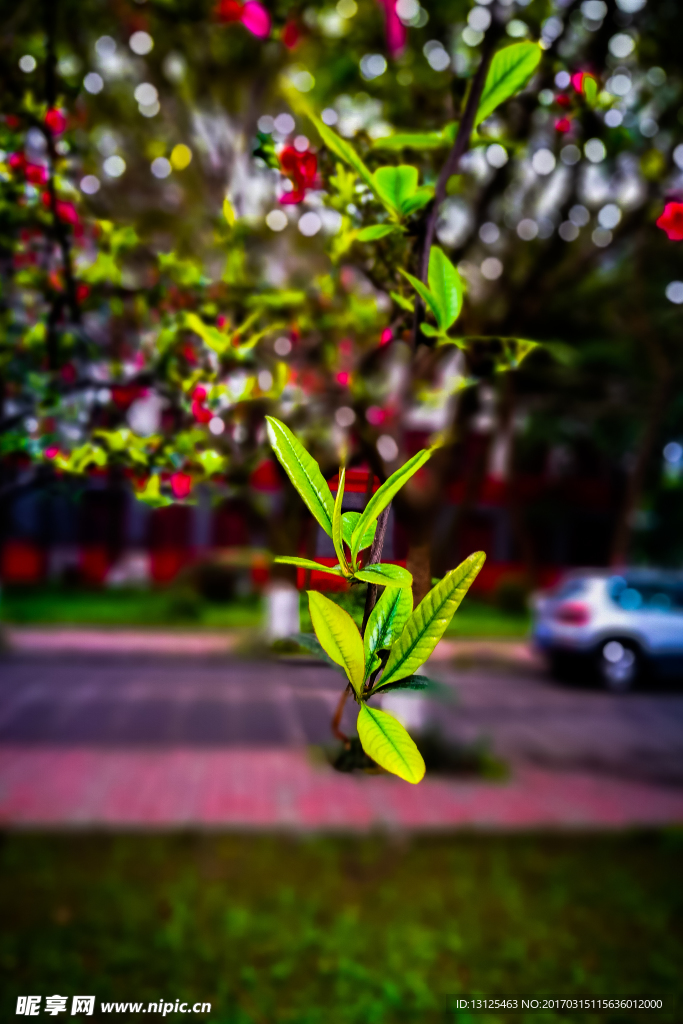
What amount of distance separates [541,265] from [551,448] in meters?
18.3

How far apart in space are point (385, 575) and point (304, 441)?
48.5 inches

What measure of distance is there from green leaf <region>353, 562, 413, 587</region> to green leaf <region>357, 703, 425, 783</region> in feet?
0.50

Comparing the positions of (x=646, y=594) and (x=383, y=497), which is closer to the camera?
(x=383, y=497)

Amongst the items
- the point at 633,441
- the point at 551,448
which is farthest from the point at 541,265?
the point at 551,448

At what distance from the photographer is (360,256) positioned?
5.64ft

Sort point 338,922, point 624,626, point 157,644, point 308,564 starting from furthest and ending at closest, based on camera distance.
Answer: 1. point 157,644
2. point 624,626
3. point 338,922
4. point 308,564

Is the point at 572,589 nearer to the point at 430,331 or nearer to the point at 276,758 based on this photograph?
the point at 276,758

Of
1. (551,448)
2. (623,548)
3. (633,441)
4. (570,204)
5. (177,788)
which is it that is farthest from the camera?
(551,448)

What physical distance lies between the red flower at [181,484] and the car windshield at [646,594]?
32.2 ft

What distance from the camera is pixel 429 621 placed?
32.9 inches

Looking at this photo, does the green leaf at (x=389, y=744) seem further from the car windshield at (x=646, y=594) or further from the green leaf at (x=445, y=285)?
the car windshield at (x=646, y=594)

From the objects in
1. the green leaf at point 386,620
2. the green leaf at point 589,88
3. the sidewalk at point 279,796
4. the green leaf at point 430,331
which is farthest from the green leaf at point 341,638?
the sidewalk at point 279,796

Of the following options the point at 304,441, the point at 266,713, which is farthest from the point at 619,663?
the point at 304,441

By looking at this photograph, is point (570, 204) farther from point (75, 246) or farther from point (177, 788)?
point (177, 788)
